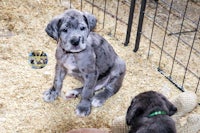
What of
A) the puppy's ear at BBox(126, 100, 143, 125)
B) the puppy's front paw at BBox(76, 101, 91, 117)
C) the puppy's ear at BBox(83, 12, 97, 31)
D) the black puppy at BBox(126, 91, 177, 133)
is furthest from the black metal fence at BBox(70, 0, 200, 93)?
the puppy's ear at BBox(126, 100, 143, 125)

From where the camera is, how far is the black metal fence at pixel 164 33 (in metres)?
5.87

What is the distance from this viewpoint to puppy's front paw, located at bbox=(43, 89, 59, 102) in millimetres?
5271

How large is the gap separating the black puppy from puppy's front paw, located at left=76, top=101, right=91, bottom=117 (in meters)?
0.93

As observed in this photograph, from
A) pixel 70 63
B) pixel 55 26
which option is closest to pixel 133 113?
pixel 70 63

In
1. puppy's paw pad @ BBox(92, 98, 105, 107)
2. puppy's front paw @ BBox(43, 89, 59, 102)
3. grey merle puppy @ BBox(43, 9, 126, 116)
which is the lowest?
puppy's paw pad @ BBox(92, 98, 105, 107)

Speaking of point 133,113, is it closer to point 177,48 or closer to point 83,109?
point 83,109

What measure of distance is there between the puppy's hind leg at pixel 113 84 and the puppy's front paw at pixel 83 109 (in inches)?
5.2

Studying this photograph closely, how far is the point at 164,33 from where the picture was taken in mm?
6562

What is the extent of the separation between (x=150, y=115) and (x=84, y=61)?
3.23ft

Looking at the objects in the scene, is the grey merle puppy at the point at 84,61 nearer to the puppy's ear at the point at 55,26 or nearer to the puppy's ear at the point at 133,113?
the puppy's ear at the point at 55,26

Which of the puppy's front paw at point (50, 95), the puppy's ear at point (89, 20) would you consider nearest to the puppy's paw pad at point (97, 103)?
the puppy's front paw at point (50, 95)

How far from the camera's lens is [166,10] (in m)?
7.14

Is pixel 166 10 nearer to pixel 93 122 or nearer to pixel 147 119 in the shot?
pixel 93 122

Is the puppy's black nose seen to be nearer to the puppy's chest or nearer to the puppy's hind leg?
the puppy's chest
